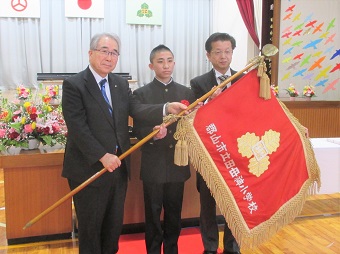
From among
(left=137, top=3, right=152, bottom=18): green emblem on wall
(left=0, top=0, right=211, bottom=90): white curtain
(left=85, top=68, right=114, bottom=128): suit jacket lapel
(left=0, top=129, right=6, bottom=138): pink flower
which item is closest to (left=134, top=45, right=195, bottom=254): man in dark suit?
(left=85, top=68, right=114, bottom=128): suit jacket lapel

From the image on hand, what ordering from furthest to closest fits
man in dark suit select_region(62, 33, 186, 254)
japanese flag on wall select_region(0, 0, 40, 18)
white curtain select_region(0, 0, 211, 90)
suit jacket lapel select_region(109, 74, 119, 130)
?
white curtain select_region(0, 0, 211, 90) < japanese flag on wall select_region(0, 0, 40, 18) < suit jacket lapel select_region(109, 74, 119, 130) < man in dark suit select_region(62, 33, 186, 254)

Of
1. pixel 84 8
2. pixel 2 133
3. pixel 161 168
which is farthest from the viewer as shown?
pixel 84 8

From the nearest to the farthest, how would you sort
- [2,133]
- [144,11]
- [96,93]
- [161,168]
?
[96,93] < [161,168] < [2,133] < [144,11]

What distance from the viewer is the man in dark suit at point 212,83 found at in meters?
2.29

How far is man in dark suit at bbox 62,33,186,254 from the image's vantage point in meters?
1.82

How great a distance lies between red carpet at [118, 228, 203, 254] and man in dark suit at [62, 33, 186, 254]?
633mm

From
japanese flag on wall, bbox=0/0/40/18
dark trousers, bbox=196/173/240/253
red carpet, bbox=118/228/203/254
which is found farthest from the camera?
japanese flag on wall, bbox=0/0/40/18

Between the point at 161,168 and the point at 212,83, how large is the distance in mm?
610

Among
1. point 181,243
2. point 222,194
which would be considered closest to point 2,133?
point 181,243

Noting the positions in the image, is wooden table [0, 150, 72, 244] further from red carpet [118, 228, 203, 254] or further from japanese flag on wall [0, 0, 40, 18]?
japanese flag on wall [0, 0, 40, 18]

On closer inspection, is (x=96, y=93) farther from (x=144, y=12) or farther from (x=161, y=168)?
(x=144, y=12)

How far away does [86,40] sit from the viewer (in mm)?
6633

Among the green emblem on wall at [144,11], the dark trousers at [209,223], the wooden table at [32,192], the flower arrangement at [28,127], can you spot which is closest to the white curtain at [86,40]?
the green emblem on wall at [144,11]

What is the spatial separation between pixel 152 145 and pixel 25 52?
493 centimetres
